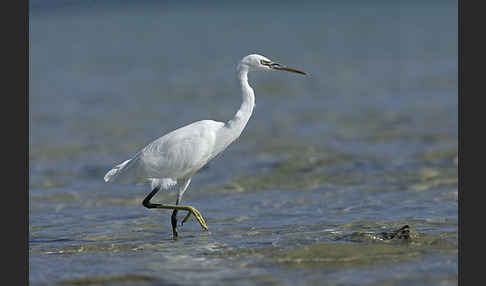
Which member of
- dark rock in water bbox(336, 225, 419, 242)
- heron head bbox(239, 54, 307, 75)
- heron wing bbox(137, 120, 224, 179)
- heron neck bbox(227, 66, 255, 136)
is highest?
heron head bbox(239, 54, 307, 75)

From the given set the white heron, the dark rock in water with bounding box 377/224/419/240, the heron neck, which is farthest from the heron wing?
the dark rock in water with bounding box 377/224/419/240

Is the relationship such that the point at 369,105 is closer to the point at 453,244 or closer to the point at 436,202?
the point at 436,202

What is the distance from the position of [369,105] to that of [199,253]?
10196 millimetres

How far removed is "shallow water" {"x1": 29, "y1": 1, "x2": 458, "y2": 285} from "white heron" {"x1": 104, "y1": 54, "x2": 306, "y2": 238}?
641 millimetres

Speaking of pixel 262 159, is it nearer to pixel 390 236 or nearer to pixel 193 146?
pixel 193 146

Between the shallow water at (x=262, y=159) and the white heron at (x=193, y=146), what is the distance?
641 millimetres

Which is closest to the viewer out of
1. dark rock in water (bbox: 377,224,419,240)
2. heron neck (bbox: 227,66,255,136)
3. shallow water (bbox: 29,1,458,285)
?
shallow water (bbox: 29,1,458,285)

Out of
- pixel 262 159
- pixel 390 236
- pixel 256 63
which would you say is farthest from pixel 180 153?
pixel 262 159

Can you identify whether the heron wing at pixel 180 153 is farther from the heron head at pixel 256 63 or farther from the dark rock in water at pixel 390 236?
the dark rock in water at pixel 390 236

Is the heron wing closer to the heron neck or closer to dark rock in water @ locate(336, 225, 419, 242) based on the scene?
the heron neck

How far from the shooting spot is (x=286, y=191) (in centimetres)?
1009

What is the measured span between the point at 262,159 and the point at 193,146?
14.6 ft

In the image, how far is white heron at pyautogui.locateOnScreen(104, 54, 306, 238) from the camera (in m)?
7.80

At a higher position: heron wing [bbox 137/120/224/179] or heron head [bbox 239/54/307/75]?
heron head [bbox 239/54/307/75]
